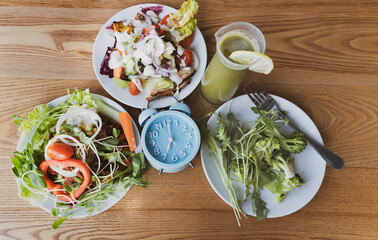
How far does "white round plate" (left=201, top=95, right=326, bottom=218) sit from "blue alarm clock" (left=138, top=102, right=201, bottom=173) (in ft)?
0.31

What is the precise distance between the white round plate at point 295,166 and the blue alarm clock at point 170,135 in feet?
0.31

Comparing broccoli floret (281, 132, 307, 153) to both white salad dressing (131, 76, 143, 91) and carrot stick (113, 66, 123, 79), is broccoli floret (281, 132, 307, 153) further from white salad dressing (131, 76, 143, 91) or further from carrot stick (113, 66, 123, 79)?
carrot stick (113, 66, 123, 79)

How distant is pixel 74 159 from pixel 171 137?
1.32 feet

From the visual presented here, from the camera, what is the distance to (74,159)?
117 cm

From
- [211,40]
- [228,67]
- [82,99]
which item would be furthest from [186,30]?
[82,99]

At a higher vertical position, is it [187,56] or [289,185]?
[187,56]

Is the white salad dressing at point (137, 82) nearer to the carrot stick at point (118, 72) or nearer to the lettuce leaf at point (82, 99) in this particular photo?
the carrot stick at point (118, 72)

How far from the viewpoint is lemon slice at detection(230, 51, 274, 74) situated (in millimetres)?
1021

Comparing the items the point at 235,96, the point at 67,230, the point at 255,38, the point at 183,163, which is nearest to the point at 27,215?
the point at 67,230

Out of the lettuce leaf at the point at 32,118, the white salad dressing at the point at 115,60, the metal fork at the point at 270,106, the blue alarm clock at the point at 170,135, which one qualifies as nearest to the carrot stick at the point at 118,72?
the white salad dressing at the point at 115,60

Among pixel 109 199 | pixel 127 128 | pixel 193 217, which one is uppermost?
pixel 127 128

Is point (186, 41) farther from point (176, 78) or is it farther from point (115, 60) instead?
point (115, 60)

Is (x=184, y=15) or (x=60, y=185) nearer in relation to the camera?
(x=60, y=185)

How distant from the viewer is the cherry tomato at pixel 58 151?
1136 millimetres
